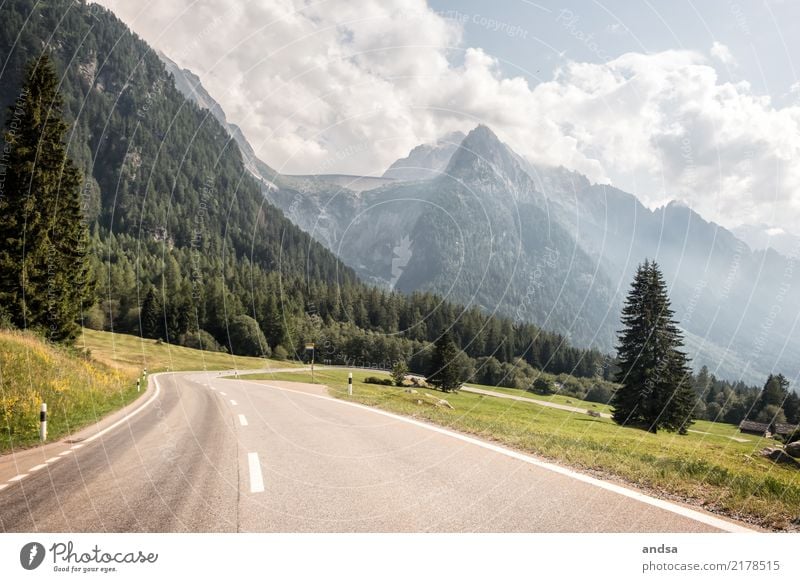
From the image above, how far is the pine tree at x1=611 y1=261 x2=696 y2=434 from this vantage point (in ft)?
138

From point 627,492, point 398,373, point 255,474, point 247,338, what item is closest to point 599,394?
point 398,373

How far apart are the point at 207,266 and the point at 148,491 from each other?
532 ft

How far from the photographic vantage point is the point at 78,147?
195125mm

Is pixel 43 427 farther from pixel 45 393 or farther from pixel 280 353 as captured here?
pixel 280 353

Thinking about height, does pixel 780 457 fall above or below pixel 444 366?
above

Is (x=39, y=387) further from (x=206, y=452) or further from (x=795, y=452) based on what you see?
(x=795, y=452)

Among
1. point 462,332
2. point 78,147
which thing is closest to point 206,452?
point 462,332

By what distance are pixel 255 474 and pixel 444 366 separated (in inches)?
2364

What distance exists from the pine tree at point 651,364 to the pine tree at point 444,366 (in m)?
23.5

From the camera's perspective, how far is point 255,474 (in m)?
7.16

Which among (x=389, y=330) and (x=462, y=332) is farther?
(x=462, y=332)

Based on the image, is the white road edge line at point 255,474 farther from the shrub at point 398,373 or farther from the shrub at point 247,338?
the shrub at point 247,338
